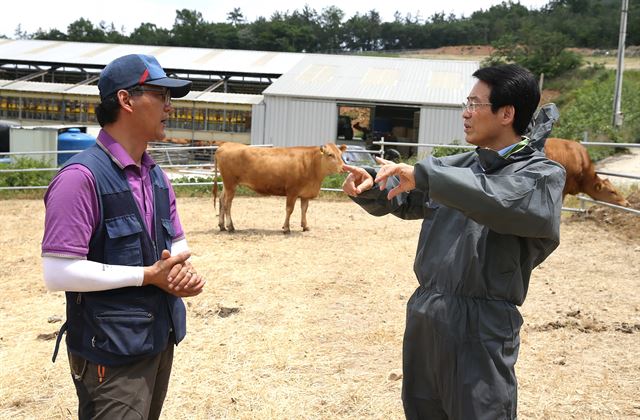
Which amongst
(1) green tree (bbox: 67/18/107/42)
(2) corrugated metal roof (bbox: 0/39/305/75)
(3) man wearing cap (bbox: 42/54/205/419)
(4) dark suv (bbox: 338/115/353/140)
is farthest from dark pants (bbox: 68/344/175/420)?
(1) green tree (bbox: 67/18/107/42)

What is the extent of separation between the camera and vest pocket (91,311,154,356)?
2025mm

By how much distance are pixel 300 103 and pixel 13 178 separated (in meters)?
11.9

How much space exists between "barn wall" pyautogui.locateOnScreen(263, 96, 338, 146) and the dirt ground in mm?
14824

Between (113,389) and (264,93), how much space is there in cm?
2198

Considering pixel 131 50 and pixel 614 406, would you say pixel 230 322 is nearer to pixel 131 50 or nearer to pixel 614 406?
pixel 614 406

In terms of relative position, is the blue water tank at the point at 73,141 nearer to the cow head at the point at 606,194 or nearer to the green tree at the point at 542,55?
the cow head at the point at 606,194

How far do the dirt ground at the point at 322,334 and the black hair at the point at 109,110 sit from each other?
6.71 ft

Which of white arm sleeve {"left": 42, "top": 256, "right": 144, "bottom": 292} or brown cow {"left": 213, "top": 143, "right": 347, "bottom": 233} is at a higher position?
white arm sleeve {"left": 42, "top": 256, "right": 144, "bottom": 292}

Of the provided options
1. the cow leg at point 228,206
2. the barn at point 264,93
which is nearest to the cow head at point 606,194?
the cow leg at point 228,206

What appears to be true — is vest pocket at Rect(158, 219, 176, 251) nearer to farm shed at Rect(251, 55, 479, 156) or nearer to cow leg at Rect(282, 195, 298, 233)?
cow leg at Rect(282, 195, 298, 233)

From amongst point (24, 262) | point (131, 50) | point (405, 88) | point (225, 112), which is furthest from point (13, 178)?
point (131, 50)

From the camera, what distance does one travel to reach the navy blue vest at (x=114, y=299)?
2043mm

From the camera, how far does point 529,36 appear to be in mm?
41656

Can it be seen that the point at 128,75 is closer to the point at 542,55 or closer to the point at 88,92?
the point at 88,92
